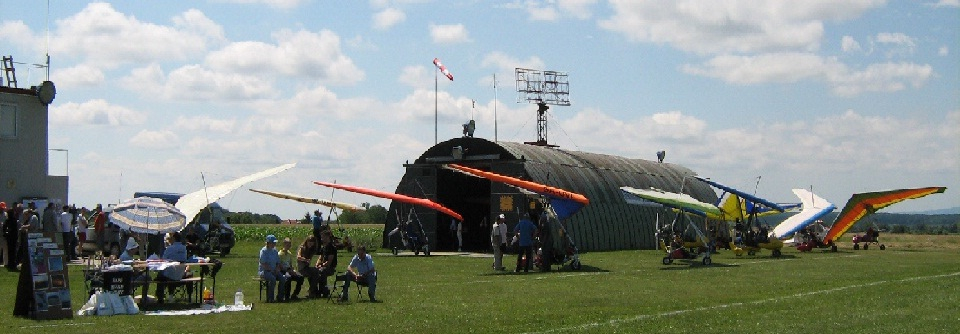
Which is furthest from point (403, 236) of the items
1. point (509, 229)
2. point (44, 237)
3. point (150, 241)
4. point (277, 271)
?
point (44, 237)

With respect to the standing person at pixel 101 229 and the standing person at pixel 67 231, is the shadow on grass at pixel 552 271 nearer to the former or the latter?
the standing person at pixel 101 229

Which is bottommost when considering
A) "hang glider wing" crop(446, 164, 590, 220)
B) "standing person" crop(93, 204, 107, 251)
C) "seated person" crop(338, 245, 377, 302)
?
"seated person" crop(338, 245, 377, 302)

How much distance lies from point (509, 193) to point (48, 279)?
78.0 ft

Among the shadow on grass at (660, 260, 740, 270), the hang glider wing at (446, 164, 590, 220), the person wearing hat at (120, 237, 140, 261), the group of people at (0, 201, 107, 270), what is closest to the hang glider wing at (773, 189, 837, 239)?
the shadow on grass at (660, 260, 740, 270)

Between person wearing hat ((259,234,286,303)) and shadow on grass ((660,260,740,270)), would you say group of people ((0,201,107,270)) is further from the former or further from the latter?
shadow on grass ((660,260,740,270))

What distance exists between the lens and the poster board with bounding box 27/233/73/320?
1529 cm

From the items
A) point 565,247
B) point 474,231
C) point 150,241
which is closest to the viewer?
point 565,247

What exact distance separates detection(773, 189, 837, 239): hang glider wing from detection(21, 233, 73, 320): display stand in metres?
30.3

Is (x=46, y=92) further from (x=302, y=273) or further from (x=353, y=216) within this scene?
(x=353, y=216)

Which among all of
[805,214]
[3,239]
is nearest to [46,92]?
[3,239]

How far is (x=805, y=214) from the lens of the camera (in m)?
44.0

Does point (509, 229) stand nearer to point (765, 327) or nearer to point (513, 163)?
point (513, 163)

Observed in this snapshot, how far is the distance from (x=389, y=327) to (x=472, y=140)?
25892 mm

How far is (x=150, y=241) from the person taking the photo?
3084cm
